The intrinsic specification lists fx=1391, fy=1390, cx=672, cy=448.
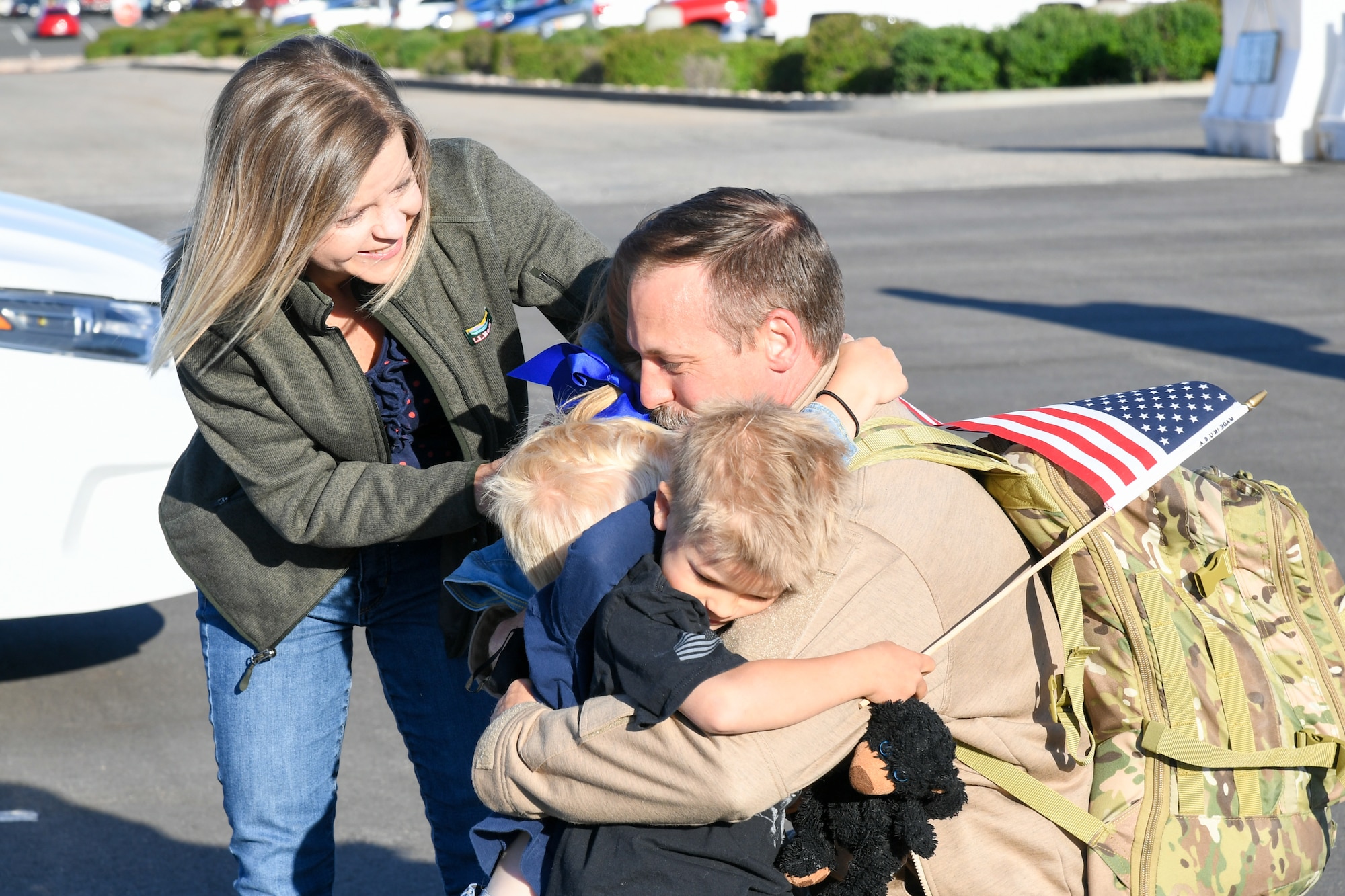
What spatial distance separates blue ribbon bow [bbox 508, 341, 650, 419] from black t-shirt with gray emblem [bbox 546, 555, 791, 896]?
0.45m

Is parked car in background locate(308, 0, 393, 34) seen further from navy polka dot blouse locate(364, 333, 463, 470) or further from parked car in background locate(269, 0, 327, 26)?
navy polka dot blouse locate(364, 333, 463, 470)

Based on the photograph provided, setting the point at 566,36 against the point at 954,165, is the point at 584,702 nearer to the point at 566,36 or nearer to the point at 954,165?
the point at 954,165

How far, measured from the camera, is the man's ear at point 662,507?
73.9 inches

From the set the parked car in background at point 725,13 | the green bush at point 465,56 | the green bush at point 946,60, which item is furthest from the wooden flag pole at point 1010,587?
the parked car in background at point 725,13

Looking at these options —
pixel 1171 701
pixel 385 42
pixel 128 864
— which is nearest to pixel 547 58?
pixel 385 42

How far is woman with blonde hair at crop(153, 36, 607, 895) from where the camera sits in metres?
2.32

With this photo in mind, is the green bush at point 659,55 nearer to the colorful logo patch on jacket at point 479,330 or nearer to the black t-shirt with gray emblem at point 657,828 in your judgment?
the colorful logo patch on jacket at point 479,330

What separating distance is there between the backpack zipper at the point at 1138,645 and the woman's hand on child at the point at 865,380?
0.27m

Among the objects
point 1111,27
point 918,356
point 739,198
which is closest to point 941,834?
point 739,198

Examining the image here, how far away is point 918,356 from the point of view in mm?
8422

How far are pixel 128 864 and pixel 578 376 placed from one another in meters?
2.26

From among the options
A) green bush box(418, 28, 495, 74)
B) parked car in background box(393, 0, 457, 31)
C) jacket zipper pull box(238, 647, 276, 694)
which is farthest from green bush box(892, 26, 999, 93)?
jacket zipper pull box(238, 647, 276, 694)

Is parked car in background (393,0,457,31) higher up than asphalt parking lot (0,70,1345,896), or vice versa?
parked car in background (393,0,457,31)

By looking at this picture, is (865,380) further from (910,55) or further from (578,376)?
(910,55)
